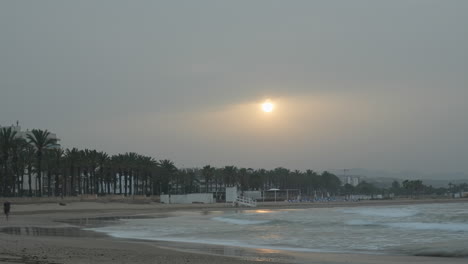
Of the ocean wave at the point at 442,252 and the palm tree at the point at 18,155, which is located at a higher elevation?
the palm tree at the point at 18,155

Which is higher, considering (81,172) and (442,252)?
(81,172)

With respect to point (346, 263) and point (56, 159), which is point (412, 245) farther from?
point (56, 159)

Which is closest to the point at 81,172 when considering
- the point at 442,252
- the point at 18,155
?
the point at 18,155

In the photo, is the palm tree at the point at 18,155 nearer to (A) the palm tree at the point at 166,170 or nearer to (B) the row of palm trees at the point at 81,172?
(B) the row of palm trees at the point at 81,172

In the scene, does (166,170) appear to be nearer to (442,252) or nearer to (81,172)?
(81,172)

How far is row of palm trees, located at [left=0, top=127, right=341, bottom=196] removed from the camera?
75.2 meters

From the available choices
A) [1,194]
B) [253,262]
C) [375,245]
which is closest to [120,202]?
[1,194]

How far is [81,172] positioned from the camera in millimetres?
101938

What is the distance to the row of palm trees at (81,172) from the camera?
75.2 metres

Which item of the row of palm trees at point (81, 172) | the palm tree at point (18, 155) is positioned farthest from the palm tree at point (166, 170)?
the palm tree at point (18, 155)

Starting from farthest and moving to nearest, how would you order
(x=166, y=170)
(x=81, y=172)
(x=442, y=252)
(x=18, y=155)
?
(x=166, y=170), (x=81, y=172), (x=18, y=155), (x=442, y=252)

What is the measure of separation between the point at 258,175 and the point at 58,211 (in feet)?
335

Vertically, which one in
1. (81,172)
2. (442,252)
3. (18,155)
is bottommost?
(442,252)

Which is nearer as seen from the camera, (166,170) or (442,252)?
(442,252)
